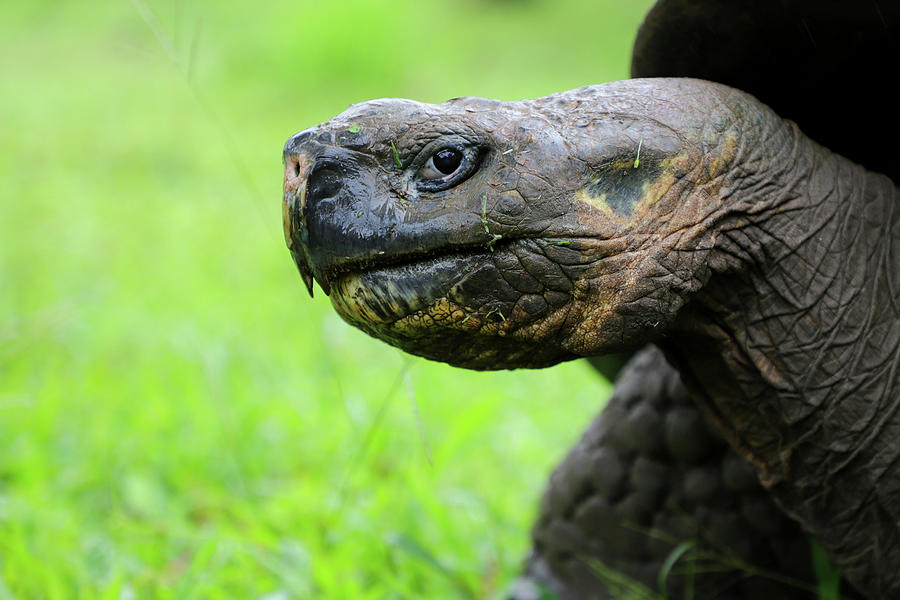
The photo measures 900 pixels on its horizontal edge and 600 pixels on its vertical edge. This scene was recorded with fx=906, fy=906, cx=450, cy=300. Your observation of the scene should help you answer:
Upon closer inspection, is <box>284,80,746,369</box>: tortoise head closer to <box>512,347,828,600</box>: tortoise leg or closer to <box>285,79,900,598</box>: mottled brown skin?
<box>285,79,900,598</box>: mottled brown skin

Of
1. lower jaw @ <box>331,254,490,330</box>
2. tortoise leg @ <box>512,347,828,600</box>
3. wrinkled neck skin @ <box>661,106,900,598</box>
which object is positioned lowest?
tortoise leg @ <box>512,347,828,600</box>

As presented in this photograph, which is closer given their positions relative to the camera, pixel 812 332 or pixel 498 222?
pixel 498 222

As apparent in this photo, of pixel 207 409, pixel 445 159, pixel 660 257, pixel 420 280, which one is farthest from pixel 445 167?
pixel 207 409

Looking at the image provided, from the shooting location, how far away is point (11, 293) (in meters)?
3.58

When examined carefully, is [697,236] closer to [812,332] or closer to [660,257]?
[660,257]

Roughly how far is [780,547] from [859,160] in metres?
0.75

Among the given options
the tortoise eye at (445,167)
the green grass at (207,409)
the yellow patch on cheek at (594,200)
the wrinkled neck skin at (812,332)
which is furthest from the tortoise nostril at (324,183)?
the wrinkled neck skin at (812,332)

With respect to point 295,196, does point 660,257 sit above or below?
below

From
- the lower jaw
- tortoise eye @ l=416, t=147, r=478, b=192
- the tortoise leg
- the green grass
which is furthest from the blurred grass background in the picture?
tortoise eye @ l=416, t=147, r=478, b=192

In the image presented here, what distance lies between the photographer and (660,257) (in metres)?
1.23

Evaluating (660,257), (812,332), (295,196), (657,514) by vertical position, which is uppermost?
(295,196)

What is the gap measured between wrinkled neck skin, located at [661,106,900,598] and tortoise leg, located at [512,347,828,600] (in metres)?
0.31

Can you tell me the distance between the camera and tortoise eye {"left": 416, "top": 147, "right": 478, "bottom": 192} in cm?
119

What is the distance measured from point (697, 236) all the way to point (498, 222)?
296 millimetres
